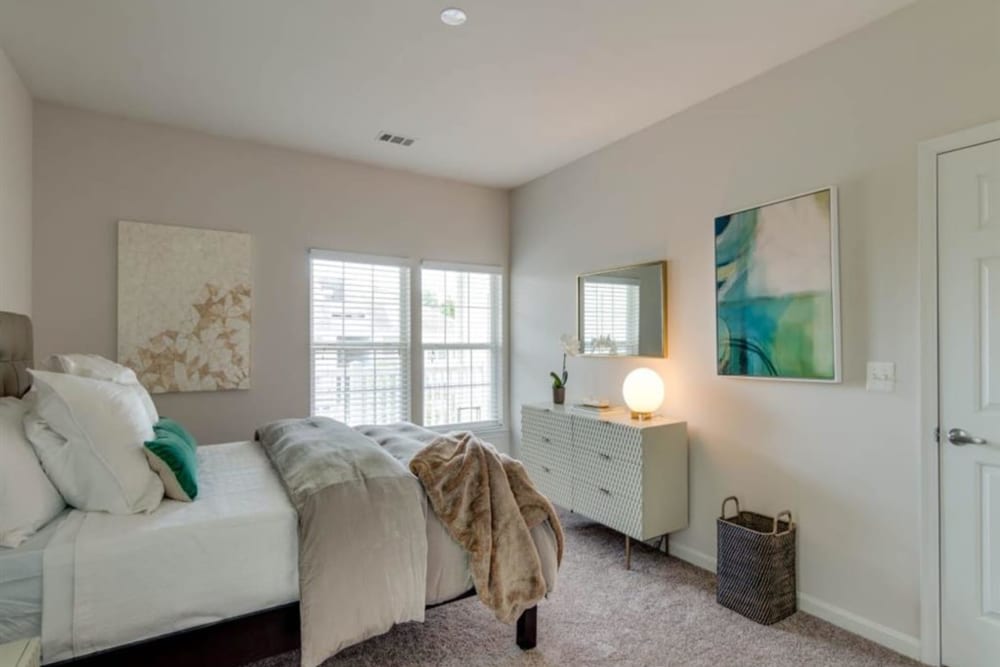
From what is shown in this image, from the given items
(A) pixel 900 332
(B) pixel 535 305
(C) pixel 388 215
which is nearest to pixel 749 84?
(A) pixel 900 332

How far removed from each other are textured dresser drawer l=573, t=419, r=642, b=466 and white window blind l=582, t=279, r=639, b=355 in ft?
2.06

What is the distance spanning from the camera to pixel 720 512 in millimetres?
2986

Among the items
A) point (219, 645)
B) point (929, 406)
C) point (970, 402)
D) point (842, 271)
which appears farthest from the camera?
point (842, 271)

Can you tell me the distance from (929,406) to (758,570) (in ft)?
3.47

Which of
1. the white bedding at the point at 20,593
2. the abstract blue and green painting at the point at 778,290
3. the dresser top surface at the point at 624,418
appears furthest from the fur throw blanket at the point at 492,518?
the abstract blue and green painting at the point at 778,290

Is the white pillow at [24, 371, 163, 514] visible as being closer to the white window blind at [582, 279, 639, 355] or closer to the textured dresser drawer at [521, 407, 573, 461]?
the textured dresser drawer at [521, 407, 573, 461]

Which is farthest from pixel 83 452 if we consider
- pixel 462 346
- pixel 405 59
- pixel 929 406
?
pixel 929 406

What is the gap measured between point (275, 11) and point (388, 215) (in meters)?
2.12

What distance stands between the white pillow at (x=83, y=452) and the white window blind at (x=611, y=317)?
2826mm

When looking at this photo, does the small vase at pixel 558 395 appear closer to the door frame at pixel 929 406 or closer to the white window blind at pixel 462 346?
the white window blind at pixel 462 346

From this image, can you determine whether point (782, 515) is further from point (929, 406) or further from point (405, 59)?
point (405, 59)

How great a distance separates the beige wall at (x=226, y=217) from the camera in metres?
3.17

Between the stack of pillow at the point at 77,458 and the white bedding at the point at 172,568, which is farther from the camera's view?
the stack of pillow at the point at 77,458

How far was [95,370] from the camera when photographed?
236 cm
